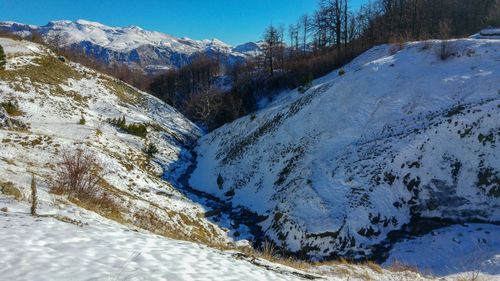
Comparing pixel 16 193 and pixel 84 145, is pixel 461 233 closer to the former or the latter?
pixel 16 193

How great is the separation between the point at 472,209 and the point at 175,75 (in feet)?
328

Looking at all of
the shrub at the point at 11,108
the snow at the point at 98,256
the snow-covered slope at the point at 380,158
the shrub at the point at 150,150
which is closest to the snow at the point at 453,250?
the snow-covered slope at the point at 380,158

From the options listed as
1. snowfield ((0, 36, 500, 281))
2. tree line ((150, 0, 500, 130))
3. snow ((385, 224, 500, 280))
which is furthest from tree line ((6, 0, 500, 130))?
snow ((385, 224, 500, 280))

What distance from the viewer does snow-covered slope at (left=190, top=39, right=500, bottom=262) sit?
17375mm

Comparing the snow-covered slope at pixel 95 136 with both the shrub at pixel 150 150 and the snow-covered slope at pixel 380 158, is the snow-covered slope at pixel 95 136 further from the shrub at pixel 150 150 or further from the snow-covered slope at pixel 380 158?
the snow-covered slope at pixel 380 158

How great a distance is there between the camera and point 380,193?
18906 millimetres

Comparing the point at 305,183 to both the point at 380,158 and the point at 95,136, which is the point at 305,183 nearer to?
the point at 380,158

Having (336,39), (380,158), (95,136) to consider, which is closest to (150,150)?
(95,136)

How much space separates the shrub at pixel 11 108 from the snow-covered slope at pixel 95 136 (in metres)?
0.28

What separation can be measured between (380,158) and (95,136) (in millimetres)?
23190

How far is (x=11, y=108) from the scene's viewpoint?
29.9 meters

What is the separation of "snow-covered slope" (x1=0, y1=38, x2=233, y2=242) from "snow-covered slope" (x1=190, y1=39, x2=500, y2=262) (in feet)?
17.6

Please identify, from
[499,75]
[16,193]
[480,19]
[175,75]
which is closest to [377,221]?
[499,75]

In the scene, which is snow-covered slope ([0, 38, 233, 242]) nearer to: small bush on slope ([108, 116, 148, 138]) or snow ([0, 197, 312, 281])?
small bush on slope ([108, 116, 148, 138])
